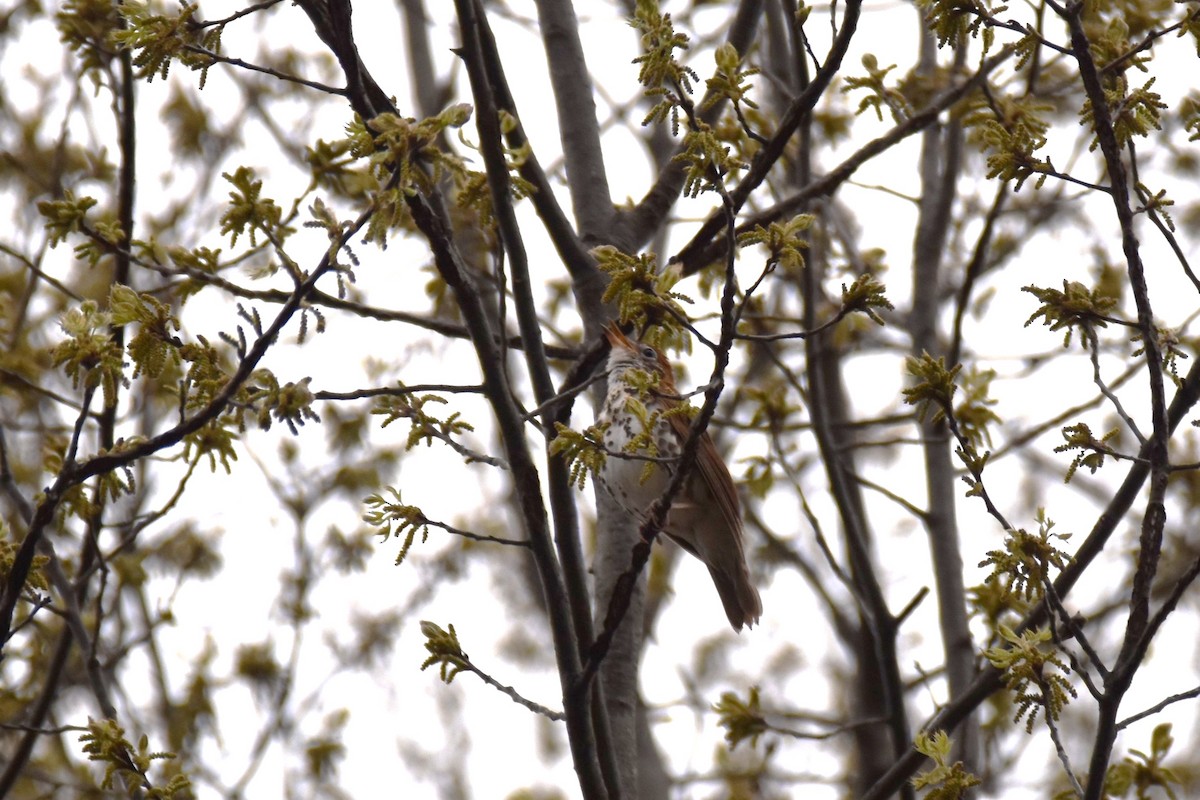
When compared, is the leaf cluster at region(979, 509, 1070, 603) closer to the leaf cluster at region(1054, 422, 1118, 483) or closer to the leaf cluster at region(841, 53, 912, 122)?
the leaf cluster at region(1054, 422, 1118, 483)

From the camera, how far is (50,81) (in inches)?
392

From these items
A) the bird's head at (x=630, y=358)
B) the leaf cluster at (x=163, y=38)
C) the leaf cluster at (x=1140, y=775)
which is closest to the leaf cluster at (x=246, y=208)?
the leaf cluster at (x=163, y=38)

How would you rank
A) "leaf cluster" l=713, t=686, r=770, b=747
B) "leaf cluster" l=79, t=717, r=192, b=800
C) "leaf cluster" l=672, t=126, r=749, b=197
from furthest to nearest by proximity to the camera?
1. "leaf cluster" l=713, t=686, r=770, b=747
2. "leaf cluster" l=79, t=717, r=192, b=800
3. "leaf cluster" l=672, t=126, r=749, b=197

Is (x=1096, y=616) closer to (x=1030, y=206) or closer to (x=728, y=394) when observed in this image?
(x=1030, y=206)

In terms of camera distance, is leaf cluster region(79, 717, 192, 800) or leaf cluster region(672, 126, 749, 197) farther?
leaf cluster region(79, 717, 192, 800)

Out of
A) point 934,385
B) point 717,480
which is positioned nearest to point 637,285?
point 934,385

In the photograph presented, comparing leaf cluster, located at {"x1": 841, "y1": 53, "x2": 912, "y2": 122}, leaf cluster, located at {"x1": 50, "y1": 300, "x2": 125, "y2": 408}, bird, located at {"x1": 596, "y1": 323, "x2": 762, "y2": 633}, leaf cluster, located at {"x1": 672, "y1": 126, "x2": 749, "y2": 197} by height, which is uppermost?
leaf cluster, located at {"x1": 841, "y1": 53, "x2": 912, "y2": 122}

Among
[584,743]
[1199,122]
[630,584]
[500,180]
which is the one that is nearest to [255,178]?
[500,180]

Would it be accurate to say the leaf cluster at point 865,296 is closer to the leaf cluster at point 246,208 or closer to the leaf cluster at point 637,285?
the leaf cluster at point 637,285

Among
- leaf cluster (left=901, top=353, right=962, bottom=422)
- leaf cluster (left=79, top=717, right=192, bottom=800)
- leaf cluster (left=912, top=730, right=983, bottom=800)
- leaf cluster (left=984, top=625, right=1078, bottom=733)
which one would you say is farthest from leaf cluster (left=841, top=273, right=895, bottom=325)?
leaf cluster (left=79, top=717, right=192, bottom=800)

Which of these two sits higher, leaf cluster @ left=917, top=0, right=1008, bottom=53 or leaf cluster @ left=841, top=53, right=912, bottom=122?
leaf cluster @ left=841, top=53, right=912, bottom=122

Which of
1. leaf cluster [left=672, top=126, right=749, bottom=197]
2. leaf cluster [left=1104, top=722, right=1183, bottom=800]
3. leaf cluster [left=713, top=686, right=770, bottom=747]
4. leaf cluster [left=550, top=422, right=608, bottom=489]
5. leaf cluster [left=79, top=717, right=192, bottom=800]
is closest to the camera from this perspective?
leaf cluster [left=672, top=126, right=749, bottom=197]

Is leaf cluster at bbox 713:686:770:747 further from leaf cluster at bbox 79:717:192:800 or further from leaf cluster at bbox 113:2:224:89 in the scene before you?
leaf cluster at bbox 113:2:224:89

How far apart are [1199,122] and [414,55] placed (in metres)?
5.09
